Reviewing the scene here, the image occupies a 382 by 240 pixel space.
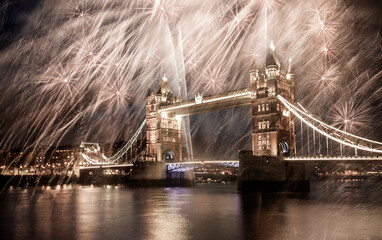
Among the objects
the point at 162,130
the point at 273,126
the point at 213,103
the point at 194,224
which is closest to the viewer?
the point at 194,224

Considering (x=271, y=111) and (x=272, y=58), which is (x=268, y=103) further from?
(x=272, y=58)

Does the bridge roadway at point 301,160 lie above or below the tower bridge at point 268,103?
below

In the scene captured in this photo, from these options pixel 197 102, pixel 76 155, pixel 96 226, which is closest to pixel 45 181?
pixel 76 155

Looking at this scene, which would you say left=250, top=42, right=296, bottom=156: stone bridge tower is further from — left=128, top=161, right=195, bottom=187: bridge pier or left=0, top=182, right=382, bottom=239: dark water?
left=0, top=182, right=382, bottom=239: dark water

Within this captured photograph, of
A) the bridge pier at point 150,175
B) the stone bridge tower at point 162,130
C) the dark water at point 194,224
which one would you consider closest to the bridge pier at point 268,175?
the dark water at point 194,224

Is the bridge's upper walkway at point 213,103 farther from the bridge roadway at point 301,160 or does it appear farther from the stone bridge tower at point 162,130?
the bridge roadway at point 301,160

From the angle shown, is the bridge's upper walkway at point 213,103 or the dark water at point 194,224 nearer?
the dark water at point 194,224

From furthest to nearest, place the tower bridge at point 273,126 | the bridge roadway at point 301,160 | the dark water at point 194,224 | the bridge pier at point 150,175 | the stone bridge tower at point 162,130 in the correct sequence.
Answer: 1. the stone bridge tower at point 162,130
2. the bridge pier at point 150,175
3. the tower bridge at point 273,126
4. the bridge roadway at point 301,160
5. the dark water at point 194,224

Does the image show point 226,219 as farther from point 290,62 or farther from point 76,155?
point 76,155

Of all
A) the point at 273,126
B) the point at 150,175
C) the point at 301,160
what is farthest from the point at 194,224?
the point at 150,175
